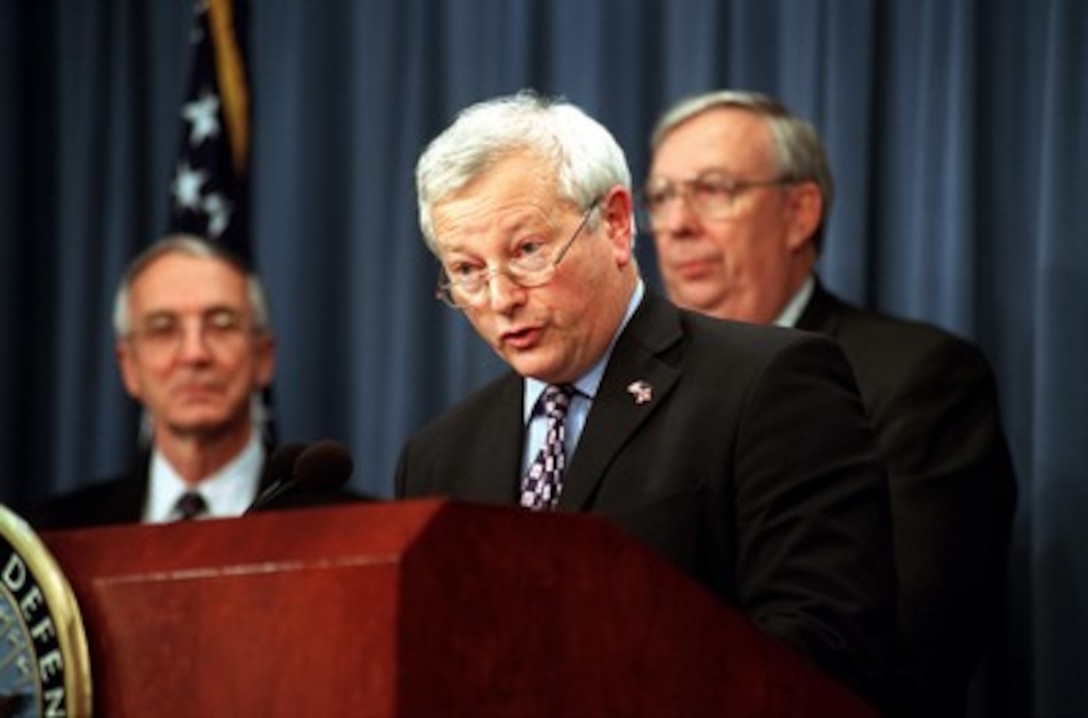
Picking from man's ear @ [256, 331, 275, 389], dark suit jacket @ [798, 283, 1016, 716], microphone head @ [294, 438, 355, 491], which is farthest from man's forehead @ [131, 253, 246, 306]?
microphone head @ [294, 438, 355, 491]

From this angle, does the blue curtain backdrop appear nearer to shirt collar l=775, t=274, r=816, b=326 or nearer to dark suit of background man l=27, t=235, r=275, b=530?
shirt collar l=775, t=274, r=816, b=326

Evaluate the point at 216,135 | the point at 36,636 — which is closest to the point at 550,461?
the point at 36,636

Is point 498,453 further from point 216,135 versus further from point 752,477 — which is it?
point 216,135

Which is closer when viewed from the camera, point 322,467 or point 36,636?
point 36,636

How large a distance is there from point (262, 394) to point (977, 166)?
6.38 ft

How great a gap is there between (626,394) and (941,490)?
1.32 m

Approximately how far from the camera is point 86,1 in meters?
6.03

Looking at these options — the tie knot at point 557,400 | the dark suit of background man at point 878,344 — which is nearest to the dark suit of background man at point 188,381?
the dark suit of background man at point 878,344

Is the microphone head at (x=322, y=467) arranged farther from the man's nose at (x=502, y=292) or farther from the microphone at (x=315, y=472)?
the man's nose at (x=502, y=292)

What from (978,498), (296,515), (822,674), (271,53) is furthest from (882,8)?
(296,515)

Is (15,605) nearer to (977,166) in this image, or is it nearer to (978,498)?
(978,498)

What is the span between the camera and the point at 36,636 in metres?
2.22

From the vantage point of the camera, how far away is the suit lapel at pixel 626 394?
291cm

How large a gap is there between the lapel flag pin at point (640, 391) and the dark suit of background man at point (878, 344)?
1.15m
